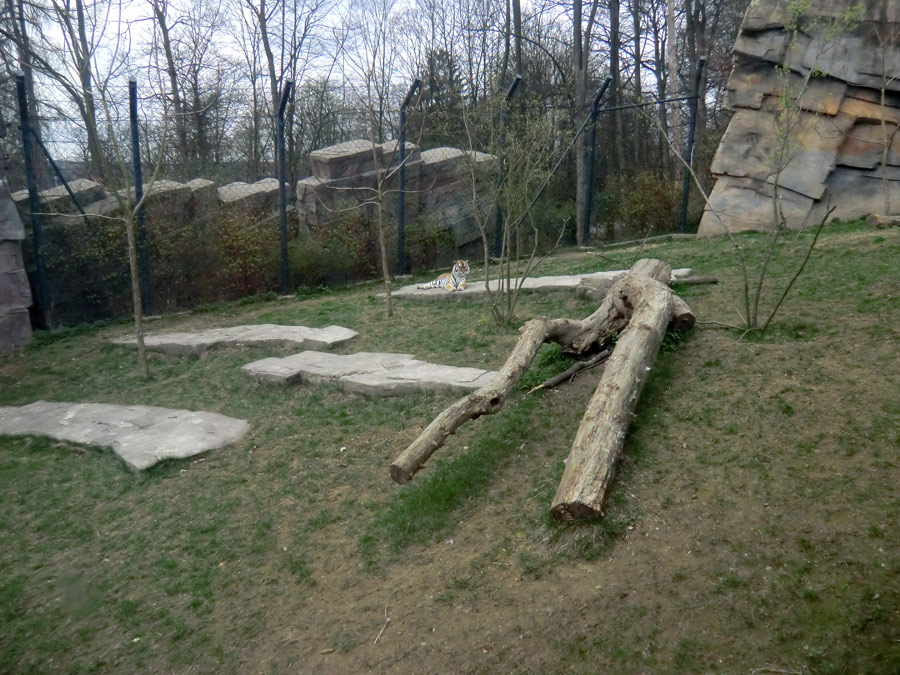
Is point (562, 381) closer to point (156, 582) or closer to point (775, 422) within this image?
point (775, 422)

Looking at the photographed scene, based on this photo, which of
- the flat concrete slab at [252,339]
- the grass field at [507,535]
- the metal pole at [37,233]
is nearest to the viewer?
the grass field at [507,535]

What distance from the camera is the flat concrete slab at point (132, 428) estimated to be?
451 centimetres

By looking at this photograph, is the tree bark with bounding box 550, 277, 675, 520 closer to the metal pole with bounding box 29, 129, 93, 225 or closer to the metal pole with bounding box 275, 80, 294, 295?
the metal pole with bounding box 275, 80, 294, 295

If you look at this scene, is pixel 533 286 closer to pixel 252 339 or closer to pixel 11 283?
pixel 252 339

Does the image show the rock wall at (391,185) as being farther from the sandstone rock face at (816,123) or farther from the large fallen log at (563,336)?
the large fallen log at (563,336)

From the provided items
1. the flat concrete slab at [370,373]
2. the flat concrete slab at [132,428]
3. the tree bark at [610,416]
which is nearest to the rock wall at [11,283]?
the flat concrete slab at [132,428]

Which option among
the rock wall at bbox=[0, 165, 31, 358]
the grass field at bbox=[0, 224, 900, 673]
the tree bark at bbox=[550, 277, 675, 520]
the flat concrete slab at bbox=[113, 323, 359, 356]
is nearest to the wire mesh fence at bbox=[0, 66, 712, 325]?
the rock wall at bbox=[0, 165, 31, 358]

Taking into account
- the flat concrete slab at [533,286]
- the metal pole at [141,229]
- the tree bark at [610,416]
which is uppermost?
the metal pole at [141,229]

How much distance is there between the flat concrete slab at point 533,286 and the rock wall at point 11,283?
3693 mm

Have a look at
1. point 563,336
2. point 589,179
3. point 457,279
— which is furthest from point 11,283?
point 589,179

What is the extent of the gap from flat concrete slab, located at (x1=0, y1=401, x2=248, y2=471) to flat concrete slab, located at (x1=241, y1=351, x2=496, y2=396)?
0.63 metres

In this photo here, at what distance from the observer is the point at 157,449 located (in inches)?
178

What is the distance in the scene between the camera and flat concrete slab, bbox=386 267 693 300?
660 cm

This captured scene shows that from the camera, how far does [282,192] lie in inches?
358
